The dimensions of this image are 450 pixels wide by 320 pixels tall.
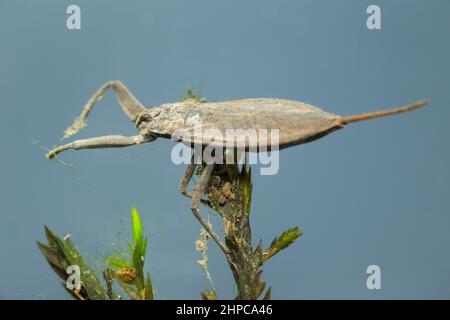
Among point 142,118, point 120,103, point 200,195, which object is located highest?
point 120,103

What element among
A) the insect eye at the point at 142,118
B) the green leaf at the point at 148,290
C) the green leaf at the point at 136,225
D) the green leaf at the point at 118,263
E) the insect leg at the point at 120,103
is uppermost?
the insect leg at the point at 120,103

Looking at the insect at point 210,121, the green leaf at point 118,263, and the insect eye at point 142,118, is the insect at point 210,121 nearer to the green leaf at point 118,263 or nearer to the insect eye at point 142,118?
the insect eye at point 142,118

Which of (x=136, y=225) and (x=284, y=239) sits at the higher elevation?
(x=136, y=225)

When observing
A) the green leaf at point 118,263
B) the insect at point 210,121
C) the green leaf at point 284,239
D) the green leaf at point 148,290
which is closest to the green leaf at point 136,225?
the green leaf at point 118,263

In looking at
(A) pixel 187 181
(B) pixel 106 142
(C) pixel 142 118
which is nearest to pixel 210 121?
(A) pixel 187 181

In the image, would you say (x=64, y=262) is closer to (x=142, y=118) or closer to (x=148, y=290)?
(x=148, y=290)

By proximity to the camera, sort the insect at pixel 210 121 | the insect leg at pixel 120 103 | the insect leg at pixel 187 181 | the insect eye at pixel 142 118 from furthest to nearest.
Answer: the insect leg at pixel 120 103 < the insect eye at pixel 142 118 < the insect leg at pixel 187 181 < the insect at pixel 210 121

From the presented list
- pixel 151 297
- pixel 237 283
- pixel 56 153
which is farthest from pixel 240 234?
pixel 56 153
